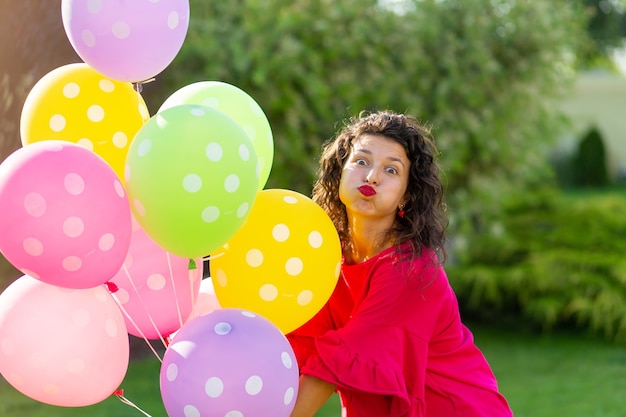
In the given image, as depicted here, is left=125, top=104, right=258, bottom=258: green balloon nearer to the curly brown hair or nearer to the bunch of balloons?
the bunch of balloons

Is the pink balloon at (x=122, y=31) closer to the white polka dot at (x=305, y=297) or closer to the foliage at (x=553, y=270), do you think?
the white polka dot at (x=305, y=297)

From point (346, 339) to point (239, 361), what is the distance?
11.8 inches

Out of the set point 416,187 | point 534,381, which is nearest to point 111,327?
point 416,187

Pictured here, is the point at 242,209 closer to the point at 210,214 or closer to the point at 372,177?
the point at 210,214

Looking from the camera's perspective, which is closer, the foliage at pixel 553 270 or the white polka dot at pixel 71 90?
the white polka dot at pixel 71 90

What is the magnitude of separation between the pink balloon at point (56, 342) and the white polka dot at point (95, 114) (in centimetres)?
42

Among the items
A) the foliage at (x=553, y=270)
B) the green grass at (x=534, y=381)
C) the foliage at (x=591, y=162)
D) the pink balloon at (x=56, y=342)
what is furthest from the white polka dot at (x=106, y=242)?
the foliage at (x=591, y=162)

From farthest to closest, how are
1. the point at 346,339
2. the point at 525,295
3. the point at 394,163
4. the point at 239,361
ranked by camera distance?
the point at 525,295 < the point at 394,163 < the point at 346,339 < the point at 239,361

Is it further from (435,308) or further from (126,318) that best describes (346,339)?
(126,318)

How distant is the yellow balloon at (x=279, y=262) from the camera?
85.7 inches

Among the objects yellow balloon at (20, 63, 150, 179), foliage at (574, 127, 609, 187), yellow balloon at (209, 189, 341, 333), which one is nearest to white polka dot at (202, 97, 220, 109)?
yellow balloon at (20, 63, 150, 179)

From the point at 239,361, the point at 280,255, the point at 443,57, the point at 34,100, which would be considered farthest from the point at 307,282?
the point at 443,57

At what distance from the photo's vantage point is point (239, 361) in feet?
6.44

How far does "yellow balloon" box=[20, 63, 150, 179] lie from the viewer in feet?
7.26
